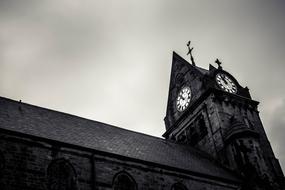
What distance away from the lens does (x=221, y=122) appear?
3067 centimetres

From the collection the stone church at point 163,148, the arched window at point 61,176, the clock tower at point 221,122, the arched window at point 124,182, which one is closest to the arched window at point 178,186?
the stone church at point 163,148

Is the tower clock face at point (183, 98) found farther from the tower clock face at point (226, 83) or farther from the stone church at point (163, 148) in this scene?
the tower clock face at point (226, 83)

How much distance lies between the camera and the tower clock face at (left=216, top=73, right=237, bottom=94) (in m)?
34.0

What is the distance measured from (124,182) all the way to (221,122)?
12.5 m

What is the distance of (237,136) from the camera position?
1128 inches

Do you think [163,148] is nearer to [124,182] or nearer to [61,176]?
[124,182]

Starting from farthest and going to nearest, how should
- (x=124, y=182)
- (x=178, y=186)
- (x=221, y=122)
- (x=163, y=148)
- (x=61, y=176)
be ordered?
(x=221, y=122)
(x=163, y=148)
(x=178, y=186)
(x=124, y=182)
(x=61, y=176)

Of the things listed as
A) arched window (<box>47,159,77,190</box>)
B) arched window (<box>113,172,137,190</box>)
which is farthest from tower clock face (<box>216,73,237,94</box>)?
arched window (<box>47,159,77,190</box>)

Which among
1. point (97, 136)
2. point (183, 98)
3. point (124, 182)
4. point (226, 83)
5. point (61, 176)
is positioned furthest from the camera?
point (183, 98)

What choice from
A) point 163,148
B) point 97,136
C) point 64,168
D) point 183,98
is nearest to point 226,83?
point 183,98

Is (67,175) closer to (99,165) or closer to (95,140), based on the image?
(99,165)

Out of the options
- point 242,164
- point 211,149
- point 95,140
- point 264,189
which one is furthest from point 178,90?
point 95,140

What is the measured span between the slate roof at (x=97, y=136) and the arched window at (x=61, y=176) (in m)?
1.50

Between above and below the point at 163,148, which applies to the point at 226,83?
above
